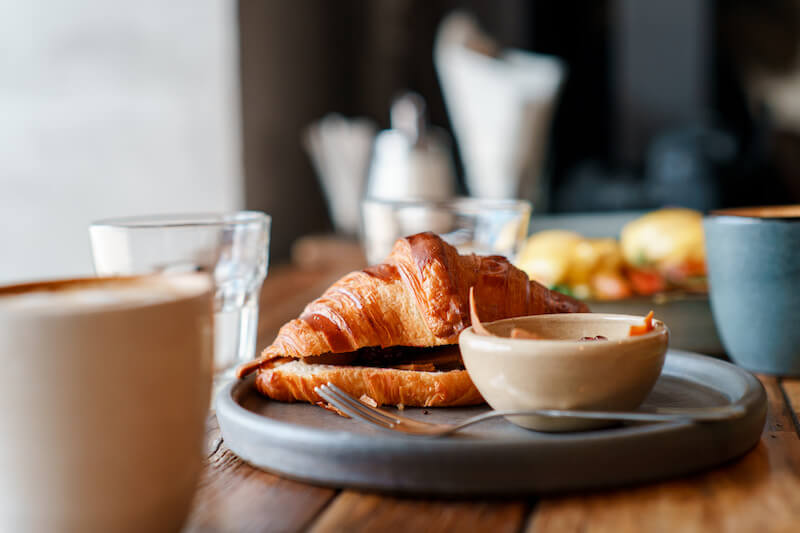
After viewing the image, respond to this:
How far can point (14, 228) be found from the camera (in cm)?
202

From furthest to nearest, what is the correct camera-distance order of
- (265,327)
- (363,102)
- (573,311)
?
(363,102) < (265,327) < (573,311)

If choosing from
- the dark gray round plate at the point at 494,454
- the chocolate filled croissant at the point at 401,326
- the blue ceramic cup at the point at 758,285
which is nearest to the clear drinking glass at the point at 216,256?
the chocolate filled croissant at the point at 401,326

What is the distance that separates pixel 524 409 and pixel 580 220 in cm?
163

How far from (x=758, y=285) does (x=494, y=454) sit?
1.34 ft

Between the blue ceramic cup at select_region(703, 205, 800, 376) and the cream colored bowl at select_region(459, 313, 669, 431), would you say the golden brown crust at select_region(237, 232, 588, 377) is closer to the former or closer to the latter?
the cream colored bowl at select_region(459, 313, 669, 431)

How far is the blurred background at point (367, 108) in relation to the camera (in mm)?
1971

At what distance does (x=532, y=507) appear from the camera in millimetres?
405

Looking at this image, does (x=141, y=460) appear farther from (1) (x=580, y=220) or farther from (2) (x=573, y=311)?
(1) (x=580, y=220)

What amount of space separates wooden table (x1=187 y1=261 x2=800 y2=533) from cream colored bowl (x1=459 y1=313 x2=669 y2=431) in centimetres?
5

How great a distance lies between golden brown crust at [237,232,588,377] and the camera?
564 millimetres

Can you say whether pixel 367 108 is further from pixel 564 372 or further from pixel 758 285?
pixel 564 372

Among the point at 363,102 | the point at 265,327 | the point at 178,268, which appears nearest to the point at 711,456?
the point at 178,268

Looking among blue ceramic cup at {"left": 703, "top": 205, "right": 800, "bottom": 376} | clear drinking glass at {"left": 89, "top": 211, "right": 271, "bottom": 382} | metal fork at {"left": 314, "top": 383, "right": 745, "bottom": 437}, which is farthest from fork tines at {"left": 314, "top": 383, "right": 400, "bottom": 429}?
blue ceramic cup at {"left": 703, "top": 205, "right": 800, "bottom": 376}

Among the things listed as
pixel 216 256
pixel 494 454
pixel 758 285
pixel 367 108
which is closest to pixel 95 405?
pixel 494 454
